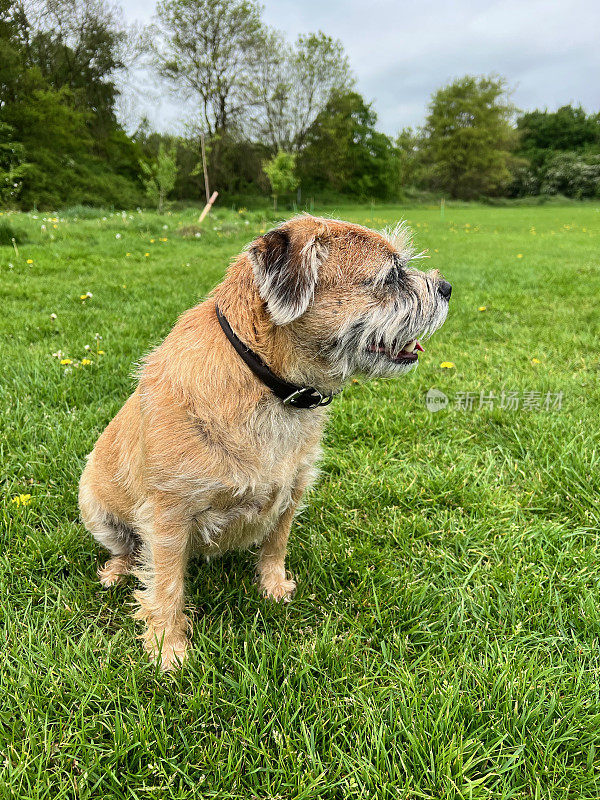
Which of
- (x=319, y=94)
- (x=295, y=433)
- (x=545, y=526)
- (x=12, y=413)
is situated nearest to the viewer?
(x=295, y=433)

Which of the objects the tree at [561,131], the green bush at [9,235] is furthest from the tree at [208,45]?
the tree at [561,131]

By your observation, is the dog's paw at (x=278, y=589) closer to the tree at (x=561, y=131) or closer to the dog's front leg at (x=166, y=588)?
the dog's front leg at (x=166, y=588)

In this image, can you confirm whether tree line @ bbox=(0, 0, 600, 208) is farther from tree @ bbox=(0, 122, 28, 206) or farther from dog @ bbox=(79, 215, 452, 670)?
dog @ bbox=(79, 215, 452, 670)

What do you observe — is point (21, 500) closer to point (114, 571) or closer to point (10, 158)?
point (114, 571)

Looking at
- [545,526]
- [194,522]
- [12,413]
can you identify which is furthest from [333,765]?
[12,413]

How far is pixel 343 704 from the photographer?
1.71 meters

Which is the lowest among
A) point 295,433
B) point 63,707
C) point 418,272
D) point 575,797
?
point 575,797

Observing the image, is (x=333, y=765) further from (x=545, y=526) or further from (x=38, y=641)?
(x=545, y=526)

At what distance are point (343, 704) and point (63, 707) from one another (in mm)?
970

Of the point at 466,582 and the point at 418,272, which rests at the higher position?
the point at 418,272

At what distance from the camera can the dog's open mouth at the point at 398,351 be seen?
1.84 metres

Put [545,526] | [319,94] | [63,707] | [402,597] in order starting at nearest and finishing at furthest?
[63,707] < [402,597] < [545,526] < [319,94]

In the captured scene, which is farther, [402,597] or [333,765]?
[402,597]

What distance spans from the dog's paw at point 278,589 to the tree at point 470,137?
60924mm
